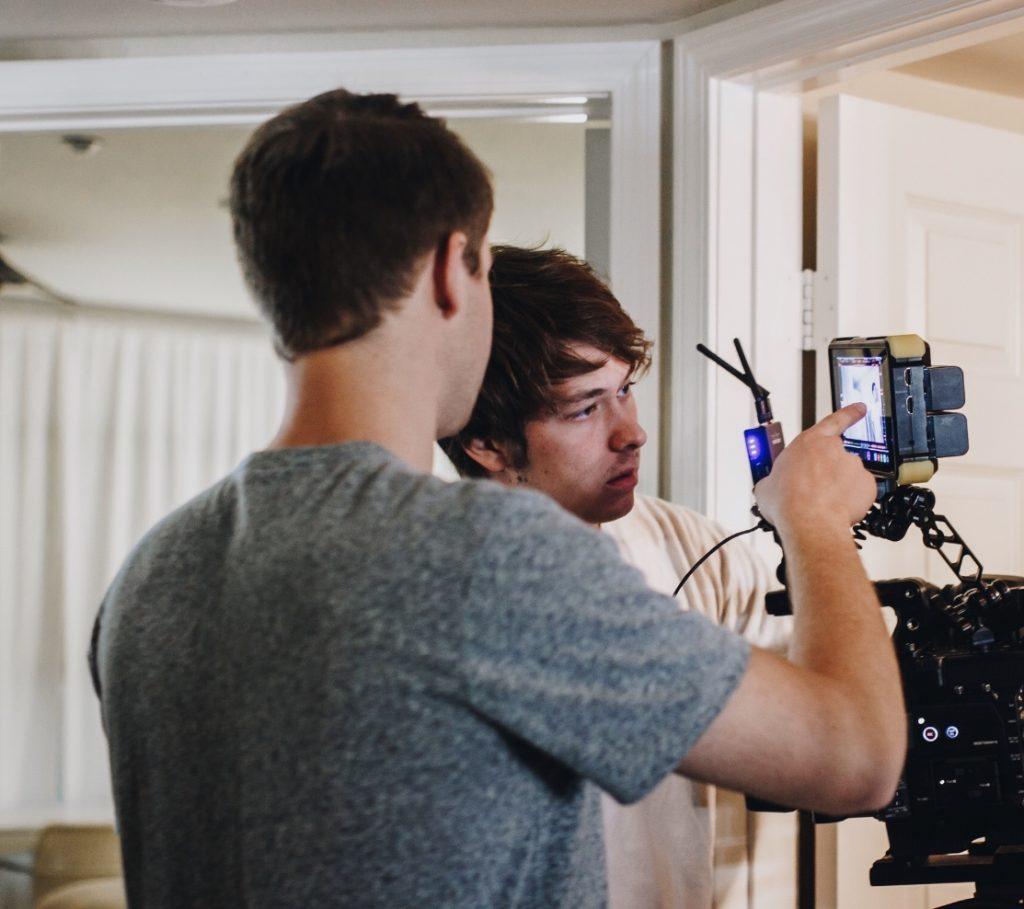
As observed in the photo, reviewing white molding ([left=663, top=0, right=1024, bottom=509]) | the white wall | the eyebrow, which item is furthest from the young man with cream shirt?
the white wall

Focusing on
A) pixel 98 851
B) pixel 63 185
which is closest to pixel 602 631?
pixel 98 851

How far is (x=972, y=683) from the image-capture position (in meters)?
1.12

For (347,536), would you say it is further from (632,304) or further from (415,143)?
(632,304)

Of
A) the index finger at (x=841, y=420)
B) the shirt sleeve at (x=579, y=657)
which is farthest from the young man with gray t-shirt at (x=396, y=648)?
the index finger at (x=841, y=420)

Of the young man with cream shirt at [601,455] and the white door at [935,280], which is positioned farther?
the white door at [935,280]

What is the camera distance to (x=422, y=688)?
25.9 inches

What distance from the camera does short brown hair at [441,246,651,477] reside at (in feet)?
4.74

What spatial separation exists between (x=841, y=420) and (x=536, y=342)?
1.61 ft

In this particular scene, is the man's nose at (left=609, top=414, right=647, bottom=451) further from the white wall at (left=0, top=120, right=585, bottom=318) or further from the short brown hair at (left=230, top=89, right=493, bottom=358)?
the white wall at (left=0, top=120, right=585, bottom=318)

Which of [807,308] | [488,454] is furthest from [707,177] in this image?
[488,454]

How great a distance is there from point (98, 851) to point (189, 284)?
6.77 feet

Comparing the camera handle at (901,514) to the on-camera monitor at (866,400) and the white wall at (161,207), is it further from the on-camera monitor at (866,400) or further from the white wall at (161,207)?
the white wall at (161,207)

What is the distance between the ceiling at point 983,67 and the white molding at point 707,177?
37cm

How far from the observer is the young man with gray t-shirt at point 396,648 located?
0.66 metres
